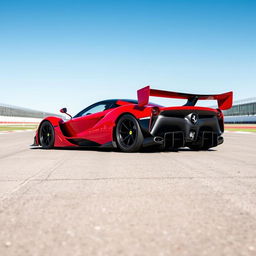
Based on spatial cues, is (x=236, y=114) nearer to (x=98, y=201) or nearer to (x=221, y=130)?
(x=221, y=130)

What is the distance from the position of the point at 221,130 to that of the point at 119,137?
2346mm

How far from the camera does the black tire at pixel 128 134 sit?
7.12m

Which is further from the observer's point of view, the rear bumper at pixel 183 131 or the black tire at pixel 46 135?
the black tire at pixel 46 135

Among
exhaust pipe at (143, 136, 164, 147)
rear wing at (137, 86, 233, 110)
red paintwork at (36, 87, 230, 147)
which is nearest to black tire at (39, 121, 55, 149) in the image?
red paintwork at (36, 87, 230, 147)

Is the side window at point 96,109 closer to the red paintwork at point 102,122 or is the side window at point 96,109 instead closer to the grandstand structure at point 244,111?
the red paintwork at point 102,122

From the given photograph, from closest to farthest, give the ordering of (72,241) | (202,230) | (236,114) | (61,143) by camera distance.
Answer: (72,241), (202,230), (61,143), (236,114)

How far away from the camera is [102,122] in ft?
25.9

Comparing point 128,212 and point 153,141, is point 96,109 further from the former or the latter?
point 128,212

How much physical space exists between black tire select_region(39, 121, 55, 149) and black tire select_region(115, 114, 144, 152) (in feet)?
7.39

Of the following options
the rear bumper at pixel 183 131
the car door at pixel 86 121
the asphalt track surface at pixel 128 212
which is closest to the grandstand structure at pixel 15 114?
the car door at pixel 86 121

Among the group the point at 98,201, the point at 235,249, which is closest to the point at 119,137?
the point at 98,201

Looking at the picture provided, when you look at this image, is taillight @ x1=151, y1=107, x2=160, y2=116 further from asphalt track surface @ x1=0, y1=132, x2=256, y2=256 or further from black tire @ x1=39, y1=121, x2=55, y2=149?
black tire @ x1=39, y1=121, x2=55, y2=149

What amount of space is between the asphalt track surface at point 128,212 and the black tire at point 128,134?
2251 mm

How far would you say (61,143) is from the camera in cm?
898
